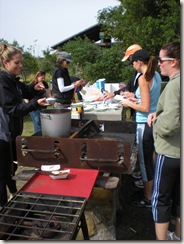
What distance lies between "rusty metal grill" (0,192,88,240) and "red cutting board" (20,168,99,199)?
2.2 inches

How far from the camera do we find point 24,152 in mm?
1809

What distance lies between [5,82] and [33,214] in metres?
1.12

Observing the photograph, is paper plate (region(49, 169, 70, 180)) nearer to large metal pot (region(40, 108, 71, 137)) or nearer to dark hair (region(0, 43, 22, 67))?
large metal pot (region(40, 108, 71, 137))

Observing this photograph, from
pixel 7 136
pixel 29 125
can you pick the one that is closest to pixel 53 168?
pixel 7 136

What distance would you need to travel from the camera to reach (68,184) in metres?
1.53

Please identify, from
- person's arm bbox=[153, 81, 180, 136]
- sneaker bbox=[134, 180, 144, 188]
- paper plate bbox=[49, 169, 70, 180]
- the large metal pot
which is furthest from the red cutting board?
sneaker bbox=[134, 180, 144, 188]

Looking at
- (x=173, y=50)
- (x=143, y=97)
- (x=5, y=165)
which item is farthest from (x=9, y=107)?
(x=173, y=50)

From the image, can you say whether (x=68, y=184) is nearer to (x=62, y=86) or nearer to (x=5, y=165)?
(x=5, y=165)

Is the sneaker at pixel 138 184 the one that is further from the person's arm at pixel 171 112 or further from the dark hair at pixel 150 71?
the person's arm at pixel 171 112

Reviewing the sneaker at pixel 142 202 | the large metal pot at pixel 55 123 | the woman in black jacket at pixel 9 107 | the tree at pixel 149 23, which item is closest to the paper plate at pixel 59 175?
the large metal pot at pixel 55 123

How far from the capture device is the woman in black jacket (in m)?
2.02

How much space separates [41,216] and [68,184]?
25 cm

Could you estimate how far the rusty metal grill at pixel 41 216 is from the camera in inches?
46.5

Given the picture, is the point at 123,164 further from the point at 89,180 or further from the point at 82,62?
Result: the point at 82,62
